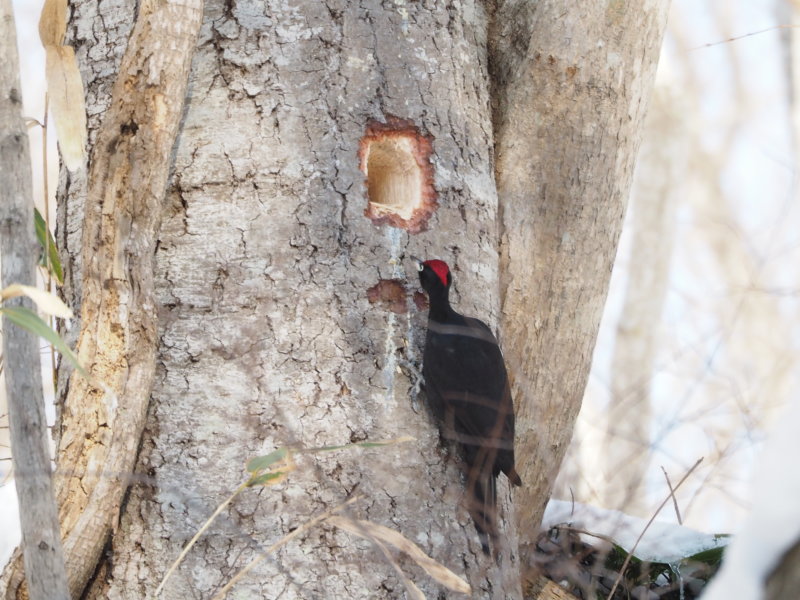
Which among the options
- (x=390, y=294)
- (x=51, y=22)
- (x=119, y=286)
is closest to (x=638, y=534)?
(x=390, y=294)

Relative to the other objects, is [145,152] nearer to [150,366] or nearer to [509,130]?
[150,366]

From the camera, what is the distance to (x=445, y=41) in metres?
2.42

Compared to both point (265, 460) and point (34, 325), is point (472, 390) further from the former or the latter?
point (34, 325)

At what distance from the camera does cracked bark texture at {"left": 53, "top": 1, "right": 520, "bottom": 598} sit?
75.6 inches

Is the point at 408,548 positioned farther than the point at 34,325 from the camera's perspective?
Yes

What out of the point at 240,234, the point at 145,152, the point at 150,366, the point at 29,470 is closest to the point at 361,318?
the point at 240,234

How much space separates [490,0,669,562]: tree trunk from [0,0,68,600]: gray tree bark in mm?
1344

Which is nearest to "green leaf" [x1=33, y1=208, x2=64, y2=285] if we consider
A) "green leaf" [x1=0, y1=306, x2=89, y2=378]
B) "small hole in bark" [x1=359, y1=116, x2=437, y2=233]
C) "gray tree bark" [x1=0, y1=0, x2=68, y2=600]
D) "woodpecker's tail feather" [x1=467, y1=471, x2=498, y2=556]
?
"gray tree bark" [x1=0, y1=0, x2=68, y2=600]

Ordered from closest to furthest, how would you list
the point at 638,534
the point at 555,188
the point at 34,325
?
the point at 34,325 < the point at 555,188 < the point at 638,534

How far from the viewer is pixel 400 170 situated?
90.8 inches

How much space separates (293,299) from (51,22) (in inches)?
32.5

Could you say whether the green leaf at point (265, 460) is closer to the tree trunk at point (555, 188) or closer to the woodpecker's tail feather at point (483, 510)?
the woodpecker's tail feather at point (483, 510)

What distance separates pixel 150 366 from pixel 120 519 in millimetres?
342

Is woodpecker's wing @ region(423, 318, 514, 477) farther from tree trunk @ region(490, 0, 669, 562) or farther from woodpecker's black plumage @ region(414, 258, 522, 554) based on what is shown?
tree trunk @ region(490, 0, 669, 562)
